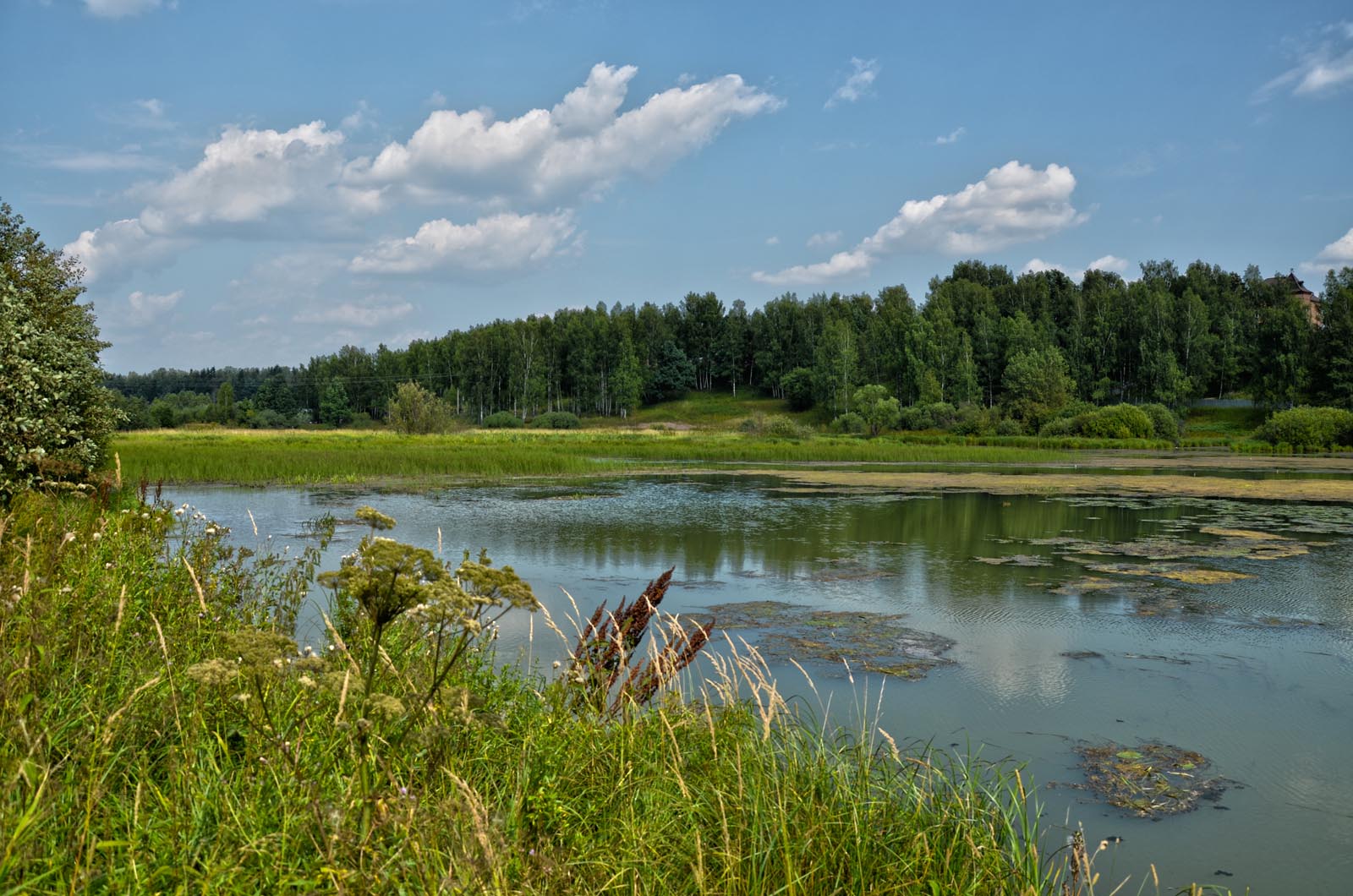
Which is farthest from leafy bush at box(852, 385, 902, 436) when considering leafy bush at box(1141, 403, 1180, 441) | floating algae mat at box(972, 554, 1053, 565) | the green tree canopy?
floating algae mat at box(972, 554, 1053, 565)

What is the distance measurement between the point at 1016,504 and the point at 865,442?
27911 mm

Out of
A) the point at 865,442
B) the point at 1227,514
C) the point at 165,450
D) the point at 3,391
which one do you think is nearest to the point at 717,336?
the point at 865,442

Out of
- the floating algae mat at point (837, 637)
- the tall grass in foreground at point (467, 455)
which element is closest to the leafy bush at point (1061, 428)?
the tall grass in foreground at point (467, 455)

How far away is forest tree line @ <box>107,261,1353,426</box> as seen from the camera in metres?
62.1

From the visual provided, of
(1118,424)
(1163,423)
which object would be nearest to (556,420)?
(1118,424)

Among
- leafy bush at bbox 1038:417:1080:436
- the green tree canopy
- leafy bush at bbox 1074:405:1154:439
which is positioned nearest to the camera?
leafy bush at bbox 1074:405:1154:439

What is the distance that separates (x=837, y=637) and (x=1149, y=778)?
3.13m

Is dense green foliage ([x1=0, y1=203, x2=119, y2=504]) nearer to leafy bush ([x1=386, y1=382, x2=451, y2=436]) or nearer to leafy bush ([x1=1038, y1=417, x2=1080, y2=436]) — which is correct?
leafy bush ([x1=386, y1=382, x2=451, y2=436])

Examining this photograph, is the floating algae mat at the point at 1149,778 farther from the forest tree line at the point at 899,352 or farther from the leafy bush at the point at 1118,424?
the forest tree line at the point at 899,352

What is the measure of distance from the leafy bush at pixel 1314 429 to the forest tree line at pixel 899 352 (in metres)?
10.9

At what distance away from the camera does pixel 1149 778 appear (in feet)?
15.7

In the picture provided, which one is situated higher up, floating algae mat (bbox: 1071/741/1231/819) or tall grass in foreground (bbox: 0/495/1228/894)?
tall grass in foreground (bbox: 0/495/1228/894)

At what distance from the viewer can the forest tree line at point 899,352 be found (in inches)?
2443

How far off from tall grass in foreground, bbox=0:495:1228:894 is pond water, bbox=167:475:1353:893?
2.66 feet
